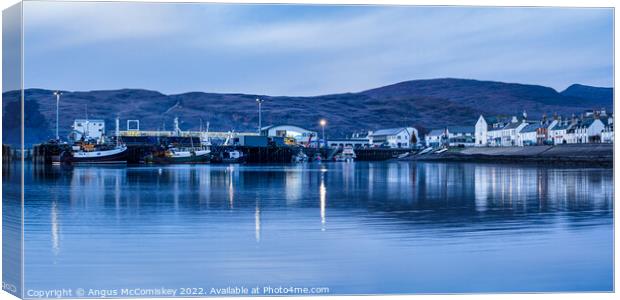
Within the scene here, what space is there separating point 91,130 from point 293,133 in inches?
564

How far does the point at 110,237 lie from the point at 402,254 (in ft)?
11.1

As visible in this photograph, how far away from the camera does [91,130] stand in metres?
55.2

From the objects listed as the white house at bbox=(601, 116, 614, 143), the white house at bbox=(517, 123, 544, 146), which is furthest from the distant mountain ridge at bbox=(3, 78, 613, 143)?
the white house at bbox=(517, 123, 544, 146)

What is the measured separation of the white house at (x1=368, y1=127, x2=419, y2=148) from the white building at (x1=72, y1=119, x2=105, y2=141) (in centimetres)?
2015

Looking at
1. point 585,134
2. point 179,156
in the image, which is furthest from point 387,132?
point 585,134

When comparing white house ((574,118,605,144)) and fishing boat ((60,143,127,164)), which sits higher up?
white house ((574,118,605,144))

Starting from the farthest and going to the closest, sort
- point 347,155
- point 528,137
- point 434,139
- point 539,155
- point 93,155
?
point 347,155, point 434,139, point 93,155, point 528,137, point 539,155

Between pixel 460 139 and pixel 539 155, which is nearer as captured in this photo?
pixel 539 155

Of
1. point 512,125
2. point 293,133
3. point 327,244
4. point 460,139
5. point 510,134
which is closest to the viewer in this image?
point 327,244

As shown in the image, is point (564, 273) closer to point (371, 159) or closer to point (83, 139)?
point (83, 139)

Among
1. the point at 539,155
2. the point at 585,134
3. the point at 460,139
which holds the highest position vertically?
the point at 460,139

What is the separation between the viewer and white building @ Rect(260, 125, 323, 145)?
189 ft

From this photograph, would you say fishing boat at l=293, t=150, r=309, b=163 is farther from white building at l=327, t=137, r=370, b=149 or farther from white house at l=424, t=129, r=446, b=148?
white house at l=424, t=129, r=446, b=148

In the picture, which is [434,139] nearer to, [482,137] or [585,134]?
[482,137]
